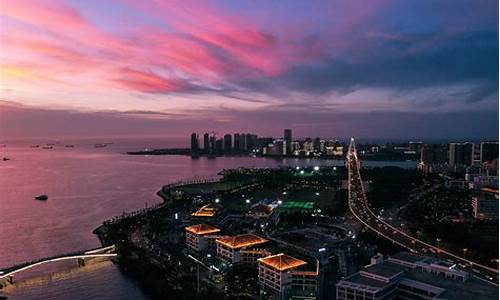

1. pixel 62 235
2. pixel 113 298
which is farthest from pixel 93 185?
pixel 113 298

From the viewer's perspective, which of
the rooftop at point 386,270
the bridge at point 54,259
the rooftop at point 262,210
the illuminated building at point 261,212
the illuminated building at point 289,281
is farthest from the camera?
the rooftop at point 262,210

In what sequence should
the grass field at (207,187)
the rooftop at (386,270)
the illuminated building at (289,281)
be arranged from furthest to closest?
the grass field at (207,187), the illuminated building at (289,281), the rooftop at (386,270)

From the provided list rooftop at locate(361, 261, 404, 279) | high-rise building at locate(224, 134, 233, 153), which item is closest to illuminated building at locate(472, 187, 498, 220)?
rooftop at locate(361, 261, 404, 279)

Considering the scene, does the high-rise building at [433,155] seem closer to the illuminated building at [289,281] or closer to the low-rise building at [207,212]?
the low-rise building at [207,212]

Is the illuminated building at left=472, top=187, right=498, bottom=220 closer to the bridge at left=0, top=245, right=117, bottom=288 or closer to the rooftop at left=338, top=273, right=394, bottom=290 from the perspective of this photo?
the rooftop at left=338, top=273, right=394, bottom=290

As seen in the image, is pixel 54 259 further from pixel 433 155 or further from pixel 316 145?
pixel 316 145

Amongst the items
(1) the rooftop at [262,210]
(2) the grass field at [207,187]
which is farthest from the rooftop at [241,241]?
(2) the grass field at [207,187]

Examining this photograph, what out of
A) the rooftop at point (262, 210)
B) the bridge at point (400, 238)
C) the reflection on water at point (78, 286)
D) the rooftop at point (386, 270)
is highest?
the rooftop at point (386, 270)
